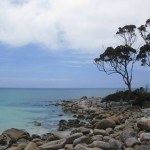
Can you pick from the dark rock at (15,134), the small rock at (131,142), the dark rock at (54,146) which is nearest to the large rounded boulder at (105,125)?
the dark rock at (15,134)

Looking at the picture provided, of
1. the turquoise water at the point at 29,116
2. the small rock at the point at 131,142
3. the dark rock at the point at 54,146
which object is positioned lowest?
the turquoise water at the point at 29,116

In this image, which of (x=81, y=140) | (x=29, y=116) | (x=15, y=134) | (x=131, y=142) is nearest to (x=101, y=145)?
(x=131, y=142)

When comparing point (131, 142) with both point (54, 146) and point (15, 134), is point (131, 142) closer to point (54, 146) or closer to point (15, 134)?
point (54, 146)

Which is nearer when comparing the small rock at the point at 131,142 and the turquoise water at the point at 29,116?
the small rock at the point at 131,142

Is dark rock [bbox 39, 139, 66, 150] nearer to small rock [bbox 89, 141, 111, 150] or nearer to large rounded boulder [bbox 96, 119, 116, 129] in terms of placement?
small rock [bbox 89, 141, 111, 150]

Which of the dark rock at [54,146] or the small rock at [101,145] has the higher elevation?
the small rock at [101,145]

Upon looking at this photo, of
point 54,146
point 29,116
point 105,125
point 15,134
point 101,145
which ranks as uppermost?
point 105,125

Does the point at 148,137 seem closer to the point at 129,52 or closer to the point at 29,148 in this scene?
the point at 29,148

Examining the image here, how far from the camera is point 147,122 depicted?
15.8 metres

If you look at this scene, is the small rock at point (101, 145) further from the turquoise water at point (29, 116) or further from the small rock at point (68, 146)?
the turquoise water at point (29, 116)

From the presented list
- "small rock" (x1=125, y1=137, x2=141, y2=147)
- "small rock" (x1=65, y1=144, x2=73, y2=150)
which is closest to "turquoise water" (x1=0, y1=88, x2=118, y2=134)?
"small rock" (x1=65, y1=144, x2=73, y2=150)

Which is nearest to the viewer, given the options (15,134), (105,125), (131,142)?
(131,142)

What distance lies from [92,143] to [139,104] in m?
22.9

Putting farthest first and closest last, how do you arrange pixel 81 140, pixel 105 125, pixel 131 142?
pixel 105 125 → pixel 81 140 → pixel 131 142
